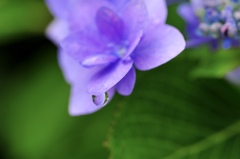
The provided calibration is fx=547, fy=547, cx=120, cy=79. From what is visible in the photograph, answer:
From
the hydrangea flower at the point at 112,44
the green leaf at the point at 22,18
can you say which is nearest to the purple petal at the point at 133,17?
the hydrangea flower at the point at 112,44

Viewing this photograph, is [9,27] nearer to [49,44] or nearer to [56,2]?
[49,44]

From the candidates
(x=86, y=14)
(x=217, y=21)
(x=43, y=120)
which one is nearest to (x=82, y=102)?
(x=86, y=14)

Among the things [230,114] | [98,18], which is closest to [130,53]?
[98,18]

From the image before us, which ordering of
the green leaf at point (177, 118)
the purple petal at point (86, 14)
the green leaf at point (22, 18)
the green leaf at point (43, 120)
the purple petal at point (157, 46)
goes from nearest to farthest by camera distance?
the purple petal at point (157, 46) → the purple petal at point (86, 14) → the green leaf at point (177, 118) → the green leaf at point (43, 120) → the green leaf at point (22, 18)

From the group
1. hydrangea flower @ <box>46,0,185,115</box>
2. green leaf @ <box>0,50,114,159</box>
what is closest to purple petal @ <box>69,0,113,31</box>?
hydrangea flower @ <box>46,0,185,115</box>

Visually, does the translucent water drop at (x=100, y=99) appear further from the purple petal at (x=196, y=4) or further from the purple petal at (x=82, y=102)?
the purple petal at (x=196, y=4)
